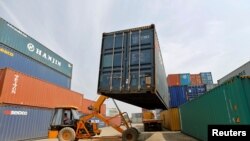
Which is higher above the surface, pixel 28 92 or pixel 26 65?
pixel 26 65

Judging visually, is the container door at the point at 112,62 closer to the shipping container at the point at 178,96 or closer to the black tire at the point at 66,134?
the black tire at the point at 66,134

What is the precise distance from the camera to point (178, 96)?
22734 millimetres

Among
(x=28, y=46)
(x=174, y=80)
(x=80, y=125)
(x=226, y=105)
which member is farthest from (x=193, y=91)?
(x=28, y=46)

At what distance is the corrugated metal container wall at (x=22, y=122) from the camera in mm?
12817

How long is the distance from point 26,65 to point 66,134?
10.5 metres

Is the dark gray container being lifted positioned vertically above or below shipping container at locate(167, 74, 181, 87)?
below

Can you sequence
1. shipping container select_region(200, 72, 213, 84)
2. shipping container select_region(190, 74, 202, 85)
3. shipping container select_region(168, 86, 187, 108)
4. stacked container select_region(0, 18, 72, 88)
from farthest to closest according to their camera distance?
shipping container select_region(200, 72, 213, 84)
shipping container select_region(190, 74, 202, 85)
shipping container select_region(168, 86, 187, 108)
stacked container select_region(0, 18, 72, 88)

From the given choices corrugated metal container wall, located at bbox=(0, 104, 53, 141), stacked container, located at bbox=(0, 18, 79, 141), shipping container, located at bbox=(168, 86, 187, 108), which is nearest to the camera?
corrugated metal container wall, located at bbox=(0, 104, 53, 141)

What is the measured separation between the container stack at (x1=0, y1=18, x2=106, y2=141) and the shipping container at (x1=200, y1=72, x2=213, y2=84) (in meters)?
21.4

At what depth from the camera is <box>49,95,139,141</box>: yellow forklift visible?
396 inches

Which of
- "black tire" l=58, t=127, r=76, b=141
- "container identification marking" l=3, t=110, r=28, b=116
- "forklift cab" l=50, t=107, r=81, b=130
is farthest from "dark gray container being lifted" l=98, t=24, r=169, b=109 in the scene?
"container identification marking" l=3, t=110, r=28, b=116

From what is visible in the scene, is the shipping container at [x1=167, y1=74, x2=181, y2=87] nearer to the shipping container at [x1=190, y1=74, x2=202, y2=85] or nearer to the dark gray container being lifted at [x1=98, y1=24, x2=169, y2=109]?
the shipping container at [x1=190, y1=74, x2=202, y2=85]

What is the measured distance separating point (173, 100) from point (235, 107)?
16.6 m

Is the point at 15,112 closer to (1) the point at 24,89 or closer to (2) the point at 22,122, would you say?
(2) the point at 22,122
